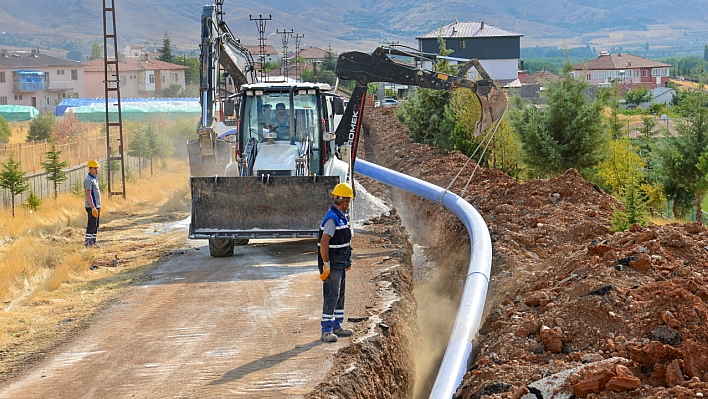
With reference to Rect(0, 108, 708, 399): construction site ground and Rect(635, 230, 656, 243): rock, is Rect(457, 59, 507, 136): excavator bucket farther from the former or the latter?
Rect(635, 230, 656, 243): rock

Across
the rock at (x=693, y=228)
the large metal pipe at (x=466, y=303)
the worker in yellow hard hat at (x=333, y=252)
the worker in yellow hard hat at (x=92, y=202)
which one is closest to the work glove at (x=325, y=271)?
the worker in yellow hard hat at (x=333, y=252)

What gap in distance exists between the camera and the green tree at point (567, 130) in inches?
907

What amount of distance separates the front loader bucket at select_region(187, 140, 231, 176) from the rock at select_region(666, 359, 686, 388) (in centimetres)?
1578

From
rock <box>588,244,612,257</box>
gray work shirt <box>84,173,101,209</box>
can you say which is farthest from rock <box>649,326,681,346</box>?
gray work shirt <box>84,173,101,209</box>

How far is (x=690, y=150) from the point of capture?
19797 millimetres

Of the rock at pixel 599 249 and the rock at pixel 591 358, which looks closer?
the rock at pixel 591 358

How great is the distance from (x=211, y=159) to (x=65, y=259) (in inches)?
251

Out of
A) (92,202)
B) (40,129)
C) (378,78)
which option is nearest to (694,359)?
(378,78)

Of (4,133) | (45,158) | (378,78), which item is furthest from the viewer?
(4,133)

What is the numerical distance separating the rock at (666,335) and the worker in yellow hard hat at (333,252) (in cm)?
365

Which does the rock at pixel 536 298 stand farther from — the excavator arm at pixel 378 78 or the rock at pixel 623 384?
the excavator arm at pixel 378 78

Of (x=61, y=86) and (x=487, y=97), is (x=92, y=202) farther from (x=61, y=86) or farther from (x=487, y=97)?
(x=61, y=86)

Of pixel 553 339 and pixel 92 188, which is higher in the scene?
pixel 92 188

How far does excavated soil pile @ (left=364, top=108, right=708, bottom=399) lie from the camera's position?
7754 mm
